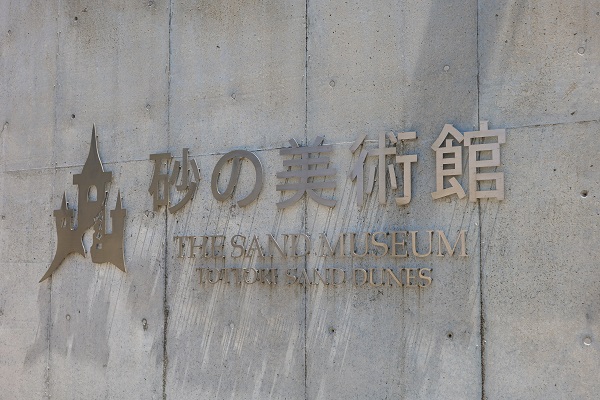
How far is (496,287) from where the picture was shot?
14.8 feet

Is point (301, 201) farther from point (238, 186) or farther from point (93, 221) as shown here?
point (93, 221)

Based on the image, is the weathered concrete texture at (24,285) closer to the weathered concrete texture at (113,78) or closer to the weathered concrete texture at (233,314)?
the weathered concrete texture at (113,78)

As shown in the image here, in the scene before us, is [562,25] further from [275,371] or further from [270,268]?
[275,371]

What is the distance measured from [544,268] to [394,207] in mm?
1010

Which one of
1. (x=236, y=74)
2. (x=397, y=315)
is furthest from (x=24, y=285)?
(x=397, y=315)

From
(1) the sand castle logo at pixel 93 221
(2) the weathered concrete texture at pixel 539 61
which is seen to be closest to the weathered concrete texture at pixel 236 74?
(1) the sand castle logo at pixel 93 221

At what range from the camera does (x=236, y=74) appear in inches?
220

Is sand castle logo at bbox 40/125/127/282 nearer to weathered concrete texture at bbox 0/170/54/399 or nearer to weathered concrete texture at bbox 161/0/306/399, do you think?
weathered concrete texture at bbox 0/170/54/399

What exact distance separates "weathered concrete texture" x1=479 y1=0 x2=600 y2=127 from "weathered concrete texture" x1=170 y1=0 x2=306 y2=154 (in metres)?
1.33

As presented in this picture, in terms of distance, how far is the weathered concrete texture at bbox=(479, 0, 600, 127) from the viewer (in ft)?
14.5

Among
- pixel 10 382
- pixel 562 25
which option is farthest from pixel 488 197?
pixel 10 382

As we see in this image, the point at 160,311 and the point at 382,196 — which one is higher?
the point at 382,196

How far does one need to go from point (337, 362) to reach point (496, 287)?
3.83 feet

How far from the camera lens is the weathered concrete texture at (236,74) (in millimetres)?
5348
